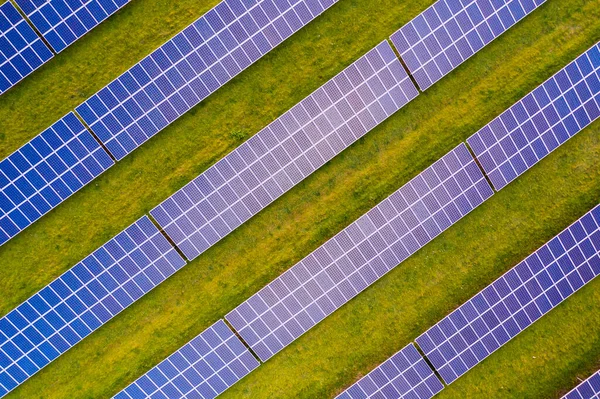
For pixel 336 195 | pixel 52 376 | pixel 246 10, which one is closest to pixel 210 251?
pixel 336 195

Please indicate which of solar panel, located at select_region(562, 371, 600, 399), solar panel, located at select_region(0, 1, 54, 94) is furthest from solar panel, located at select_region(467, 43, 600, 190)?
solar panel, located at select_region(0, 1, 54, 94)

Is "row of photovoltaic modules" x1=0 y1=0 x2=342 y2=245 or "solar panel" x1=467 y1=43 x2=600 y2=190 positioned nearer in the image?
"row of photovoltaic modules" x1=0 y1=0 x2=342 y2=245

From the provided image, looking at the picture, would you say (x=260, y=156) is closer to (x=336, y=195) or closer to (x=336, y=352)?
(x=336, y=195)

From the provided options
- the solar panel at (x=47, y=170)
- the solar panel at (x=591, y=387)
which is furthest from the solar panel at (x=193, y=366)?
the solar panel at (x=591, y=387)

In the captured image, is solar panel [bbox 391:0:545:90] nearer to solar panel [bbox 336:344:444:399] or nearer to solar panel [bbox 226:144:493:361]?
solar panel [bbox 226:144:493:361]

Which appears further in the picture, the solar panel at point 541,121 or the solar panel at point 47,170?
the solar panel at point 541,121

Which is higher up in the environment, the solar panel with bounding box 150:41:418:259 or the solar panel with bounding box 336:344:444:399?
the solar panel with bounding box 150:41:418:259

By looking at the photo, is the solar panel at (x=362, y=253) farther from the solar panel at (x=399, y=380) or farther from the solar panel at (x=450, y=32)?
the solar panel at (x=450, y=32)
